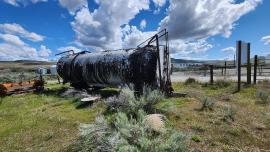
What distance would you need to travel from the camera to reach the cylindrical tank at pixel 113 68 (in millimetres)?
12227

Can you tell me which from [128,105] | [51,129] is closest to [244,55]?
[128,105]

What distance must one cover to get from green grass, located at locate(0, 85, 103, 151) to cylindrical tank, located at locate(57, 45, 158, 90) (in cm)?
233

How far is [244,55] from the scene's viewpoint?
597 inches

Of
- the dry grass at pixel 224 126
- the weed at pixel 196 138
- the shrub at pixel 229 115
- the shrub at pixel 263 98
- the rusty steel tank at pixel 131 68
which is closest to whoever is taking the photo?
the dry grass at pixel 224 126

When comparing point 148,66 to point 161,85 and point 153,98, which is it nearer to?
point 161,85

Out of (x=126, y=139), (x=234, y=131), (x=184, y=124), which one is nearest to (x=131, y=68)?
(x=184, y=124)

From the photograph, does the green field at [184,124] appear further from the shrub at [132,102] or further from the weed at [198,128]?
the shrub at [132,102]

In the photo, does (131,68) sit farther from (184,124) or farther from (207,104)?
(184,124)

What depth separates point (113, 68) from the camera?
13.7 meters

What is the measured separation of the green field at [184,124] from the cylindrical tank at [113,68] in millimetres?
1865

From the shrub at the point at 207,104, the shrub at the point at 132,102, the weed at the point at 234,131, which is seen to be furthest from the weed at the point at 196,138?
the shrub at the point at 207,104

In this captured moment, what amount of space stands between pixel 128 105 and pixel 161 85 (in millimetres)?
4104

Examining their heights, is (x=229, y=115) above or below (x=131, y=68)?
below

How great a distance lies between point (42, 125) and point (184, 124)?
171 inches
